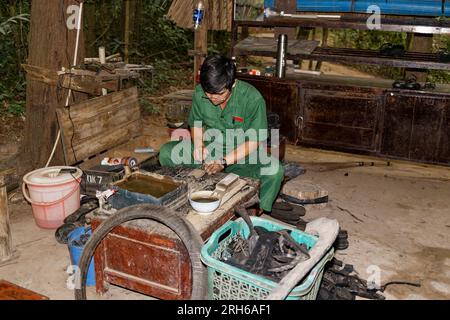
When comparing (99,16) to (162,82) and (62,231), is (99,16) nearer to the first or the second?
(162,82)

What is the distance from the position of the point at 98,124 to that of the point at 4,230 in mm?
1944

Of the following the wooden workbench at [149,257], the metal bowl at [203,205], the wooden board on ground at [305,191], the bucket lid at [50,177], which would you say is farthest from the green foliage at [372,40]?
the wooden workbench at [149,257]

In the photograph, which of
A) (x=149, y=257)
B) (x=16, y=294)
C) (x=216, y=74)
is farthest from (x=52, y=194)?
(x=216, y=74)

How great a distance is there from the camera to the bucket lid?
434 centimetres

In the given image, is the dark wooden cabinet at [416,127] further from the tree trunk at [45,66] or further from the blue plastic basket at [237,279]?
the tree trunk at [45,66]

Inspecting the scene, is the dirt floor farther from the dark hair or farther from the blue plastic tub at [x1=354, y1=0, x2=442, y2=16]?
the blue plastic tub at [x1=354, y1=0, x2=442, y2=16]

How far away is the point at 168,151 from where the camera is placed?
4895mm

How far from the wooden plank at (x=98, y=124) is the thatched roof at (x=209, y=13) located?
1.26 meters

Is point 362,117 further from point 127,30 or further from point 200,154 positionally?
point 127,30

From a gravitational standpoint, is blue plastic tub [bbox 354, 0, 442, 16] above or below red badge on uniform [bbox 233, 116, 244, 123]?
above

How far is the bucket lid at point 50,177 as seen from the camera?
14.3 ft

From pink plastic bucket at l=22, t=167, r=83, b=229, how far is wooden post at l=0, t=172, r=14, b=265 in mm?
427

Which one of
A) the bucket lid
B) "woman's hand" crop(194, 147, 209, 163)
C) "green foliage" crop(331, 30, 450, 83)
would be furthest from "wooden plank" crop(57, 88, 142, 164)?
"green foliage" crop(331, 30, 450, 83)
